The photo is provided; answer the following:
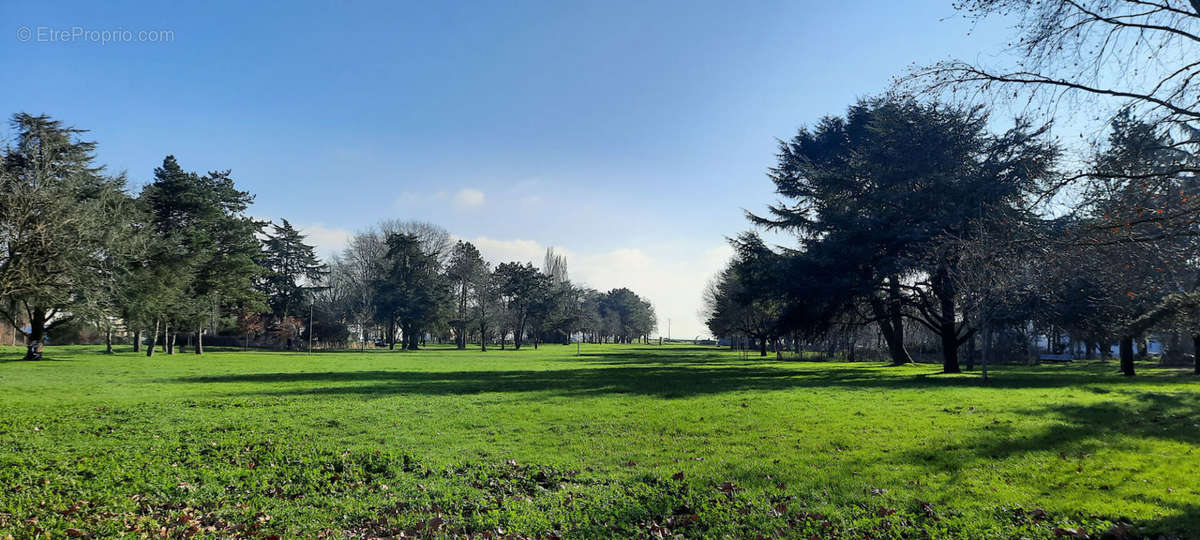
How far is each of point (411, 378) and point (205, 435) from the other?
14425 millimetres

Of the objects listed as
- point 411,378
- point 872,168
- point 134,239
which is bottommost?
point 411,378

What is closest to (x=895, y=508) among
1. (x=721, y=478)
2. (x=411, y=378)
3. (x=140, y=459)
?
(x=721, y=478)

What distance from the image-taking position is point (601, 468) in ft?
27.8

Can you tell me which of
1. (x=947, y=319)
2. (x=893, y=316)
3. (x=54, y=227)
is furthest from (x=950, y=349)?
(x=54, y=227)

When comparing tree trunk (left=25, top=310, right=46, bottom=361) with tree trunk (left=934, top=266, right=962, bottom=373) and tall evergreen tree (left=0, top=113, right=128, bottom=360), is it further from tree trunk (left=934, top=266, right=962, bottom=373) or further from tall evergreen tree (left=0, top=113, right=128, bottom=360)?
tree trunk (left=934, top=266, right=962, bottom=373)

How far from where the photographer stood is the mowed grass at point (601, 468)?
20.2 feet

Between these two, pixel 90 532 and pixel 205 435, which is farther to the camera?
pixel 205 435

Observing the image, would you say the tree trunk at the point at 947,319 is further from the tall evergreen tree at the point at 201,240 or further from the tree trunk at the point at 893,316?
the tall evergreen tree at the point at 201,240

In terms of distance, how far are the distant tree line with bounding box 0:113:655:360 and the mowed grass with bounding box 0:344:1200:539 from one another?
17952 mm

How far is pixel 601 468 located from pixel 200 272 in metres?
52.1

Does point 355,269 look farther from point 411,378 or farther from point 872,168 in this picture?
point 872,168

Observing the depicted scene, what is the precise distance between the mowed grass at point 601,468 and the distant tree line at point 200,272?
17952 millimetres

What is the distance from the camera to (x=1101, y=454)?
8742mm

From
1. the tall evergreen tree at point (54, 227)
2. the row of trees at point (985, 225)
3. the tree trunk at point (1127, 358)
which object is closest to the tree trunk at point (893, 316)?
the row of trees at point (985, 225)
